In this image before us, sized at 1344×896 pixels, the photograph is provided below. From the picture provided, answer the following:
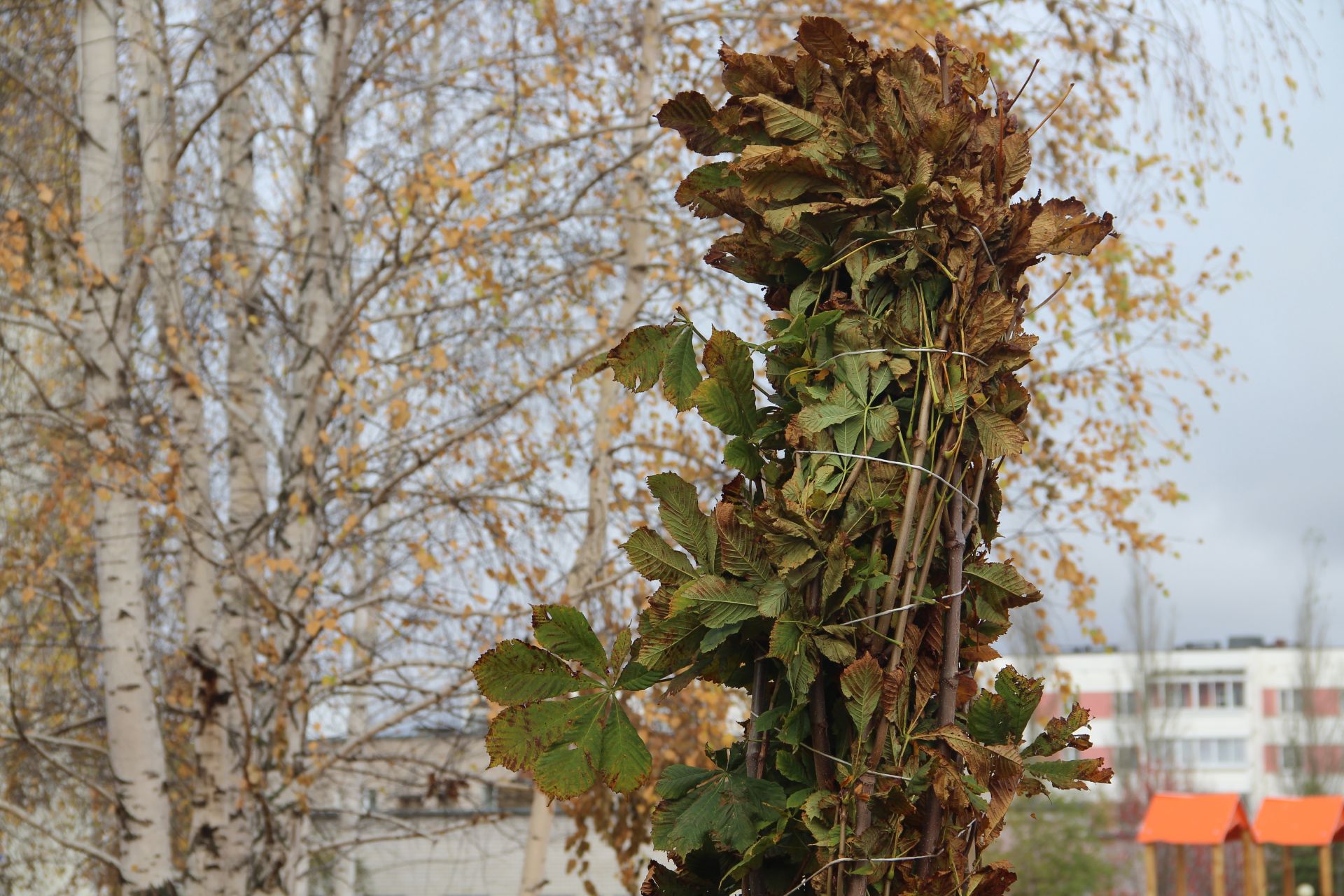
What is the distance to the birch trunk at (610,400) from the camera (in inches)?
219

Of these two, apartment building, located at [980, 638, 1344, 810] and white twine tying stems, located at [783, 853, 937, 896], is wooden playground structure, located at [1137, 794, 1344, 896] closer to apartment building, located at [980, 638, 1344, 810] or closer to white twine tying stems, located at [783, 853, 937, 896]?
white twine tying stems, located at [783, 853, 937, 896]

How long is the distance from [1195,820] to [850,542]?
9277 mm

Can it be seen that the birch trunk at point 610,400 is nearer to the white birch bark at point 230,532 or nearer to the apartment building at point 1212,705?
the white birch bark at point 230,532

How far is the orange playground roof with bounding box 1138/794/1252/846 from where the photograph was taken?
9.03 meters

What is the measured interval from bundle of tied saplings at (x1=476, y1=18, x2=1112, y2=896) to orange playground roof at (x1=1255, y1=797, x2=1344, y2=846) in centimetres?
964

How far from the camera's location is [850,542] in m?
1.35

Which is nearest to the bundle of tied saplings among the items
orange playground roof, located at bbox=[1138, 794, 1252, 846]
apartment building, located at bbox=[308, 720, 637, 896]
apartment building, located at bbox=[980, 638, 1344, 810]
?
apartment building, located at bbox=[308, 720, 637, 896]

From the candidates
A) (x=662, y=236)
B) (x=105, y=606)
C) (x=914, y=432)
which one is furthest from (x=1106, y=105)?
(x=914, y=432)

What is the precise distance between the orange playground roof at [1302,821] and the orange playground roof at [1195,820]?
1.12 ft

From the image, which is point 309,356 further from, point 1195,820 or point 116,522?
point 1195,820

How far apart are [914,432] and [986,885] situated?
0.50 m

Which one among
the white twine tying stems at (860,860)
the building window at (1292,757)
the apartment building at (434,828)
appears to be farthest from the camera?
the building window at (1292,757)

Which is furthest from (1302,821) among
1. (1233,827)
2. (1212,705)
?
(1212,705)

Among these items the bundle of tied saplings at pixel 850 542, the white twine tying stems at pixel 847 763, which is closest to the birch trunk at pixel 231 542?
the bundle of tied saplings at pixel 850 542
